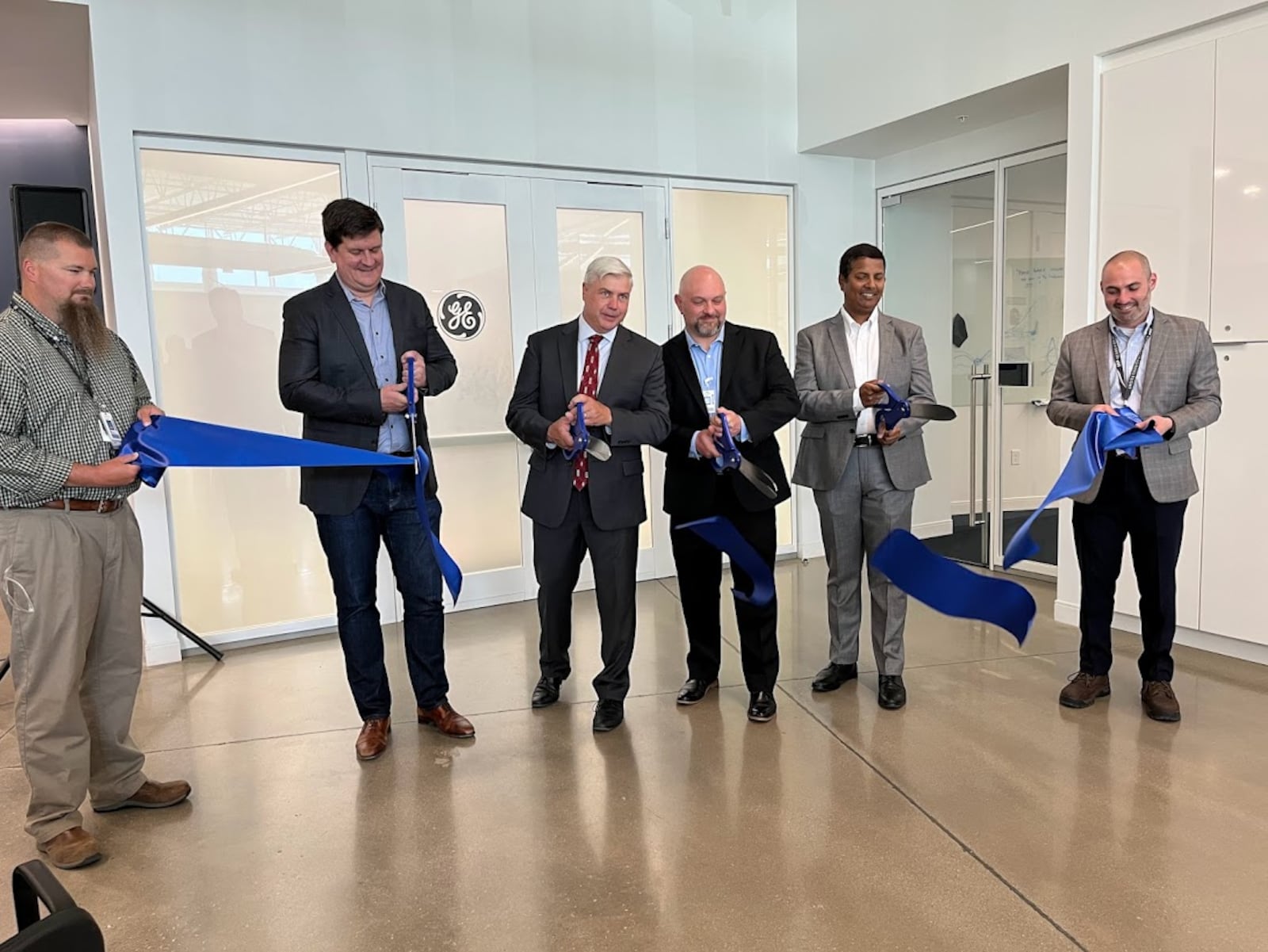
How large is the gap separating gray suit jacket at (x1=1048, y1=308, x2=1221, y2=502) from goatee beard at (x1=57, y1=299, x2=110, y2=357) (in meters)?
3.31

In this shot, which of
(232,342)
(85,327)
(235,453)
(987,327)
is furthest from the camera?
(987,327)

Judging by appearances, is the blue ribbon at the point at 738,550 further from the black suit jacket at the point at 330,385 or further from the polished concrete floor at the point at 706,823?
the black suit jacket at the point at 330,385

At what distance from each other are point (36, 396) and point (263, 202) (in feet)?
8.44

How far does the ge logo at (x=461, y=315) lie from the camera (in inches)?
208

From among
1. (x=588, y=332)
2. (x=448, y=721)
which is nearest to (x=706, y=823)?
(x=448, y=721)

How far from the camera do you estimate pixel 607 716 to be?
3.46m

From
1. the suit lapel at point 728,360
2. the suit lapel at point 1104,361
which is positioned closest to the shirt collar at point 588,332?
the suit lapel at point 728,360

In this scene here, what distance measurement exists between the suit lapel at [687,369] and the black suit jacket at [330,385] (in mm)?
992

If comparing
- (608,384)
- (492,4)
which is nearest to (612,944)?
(608,384)

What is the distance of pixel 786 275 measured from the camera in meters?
6.38

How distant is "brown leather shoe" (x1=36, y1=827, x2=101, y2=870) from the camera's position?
8.46 ft

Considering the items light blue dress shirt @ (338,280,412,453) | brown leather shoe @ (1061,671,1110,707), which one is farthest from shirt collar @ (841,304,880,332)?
light blue dress shirt @ (338,280,412,453)

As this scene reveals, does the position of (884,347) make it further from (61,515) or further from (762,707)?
(61,515)

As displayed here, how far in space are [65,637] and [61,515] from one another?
344mm
